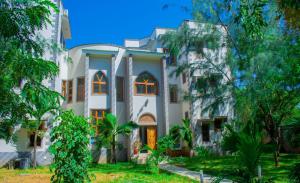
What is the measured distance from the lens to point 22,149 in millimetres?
20438

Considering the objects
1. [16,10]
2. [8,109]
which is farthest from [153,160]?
[16,10]

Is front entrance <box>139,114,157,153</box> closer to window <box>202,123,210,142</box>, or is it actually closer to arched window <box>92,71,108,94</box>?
arched window <box>92,71,108,94</box>

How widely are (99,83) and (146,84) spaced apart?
4.23m

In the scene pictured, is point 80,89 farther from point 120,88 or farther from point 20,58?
point 20,58

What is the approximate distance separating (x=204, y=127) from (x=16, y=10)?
22855 mm

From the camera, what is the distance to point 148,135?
25750mm

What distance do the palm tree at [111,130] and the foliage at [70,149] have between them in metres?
13.2

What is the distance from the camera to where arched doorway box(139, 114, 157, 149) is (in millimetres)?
25594

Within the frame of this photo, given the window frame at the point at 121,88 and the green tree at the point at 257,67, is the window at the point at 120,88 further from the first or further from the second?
the green tree at the point at 257,67

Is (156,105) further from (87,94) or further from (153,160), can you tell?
(153,160)

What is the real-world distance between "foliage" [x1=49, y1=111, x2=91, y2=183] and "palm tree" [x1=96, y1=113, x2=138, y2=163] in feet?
43.3

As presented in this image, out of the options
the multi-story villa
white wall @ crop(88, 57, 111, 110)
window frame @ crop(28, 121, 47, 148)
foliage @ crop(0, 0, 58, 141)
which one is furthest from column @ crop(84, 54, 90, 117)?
foliage @ crop(0, 0, 58, 141)

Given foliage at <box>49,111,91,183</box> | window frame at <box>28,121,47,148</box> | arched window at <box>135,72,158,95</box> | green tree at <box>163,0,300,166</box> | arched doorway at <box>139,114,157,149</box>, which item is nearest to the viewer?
foliage at <box>49,111,91,183</box>

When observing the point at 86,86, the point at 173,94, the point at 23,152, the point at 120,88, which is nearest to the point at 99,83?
the point at 86,86
